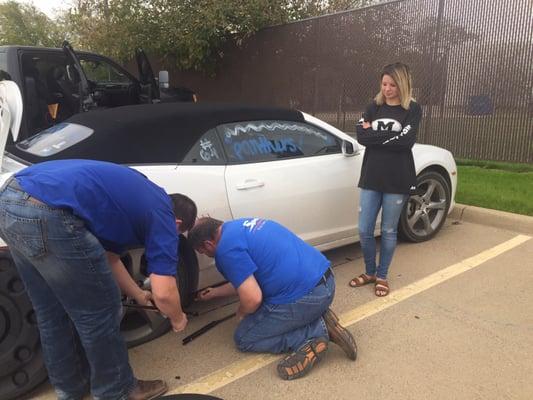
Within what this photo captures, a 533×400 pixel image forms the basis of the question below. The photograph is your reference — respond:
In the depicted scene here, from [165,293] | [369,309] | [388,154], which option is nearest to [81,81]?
[388,154]

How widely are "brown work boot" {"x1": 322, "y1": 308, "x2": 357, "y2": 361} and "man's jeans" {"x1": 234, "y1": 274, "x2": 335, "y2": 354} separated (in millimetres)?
36

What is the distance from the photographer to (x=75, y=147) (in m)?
3.00

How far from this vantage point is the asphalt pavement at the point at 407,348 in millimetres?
2603

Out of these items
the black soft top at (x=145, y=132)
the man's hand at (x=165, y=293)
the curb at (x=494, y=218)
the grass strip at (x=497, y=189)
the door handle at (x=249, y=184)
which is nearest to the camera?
the man's hand at (x=165, y=293)

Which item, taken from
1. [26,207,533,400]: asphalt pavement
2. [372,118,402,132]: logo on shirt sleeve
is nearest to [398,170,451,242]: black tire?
[26,207,533,400]: asphalt pavement

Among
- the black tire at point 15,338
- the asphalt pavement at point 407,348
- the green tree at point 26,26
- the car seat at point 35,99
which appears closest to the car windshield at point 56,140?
the black tire at point 15,338

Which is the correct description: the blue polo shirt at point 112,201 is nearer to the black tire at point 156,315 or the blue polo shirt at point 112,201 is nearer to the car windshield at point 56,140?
the black tire at point 156,315

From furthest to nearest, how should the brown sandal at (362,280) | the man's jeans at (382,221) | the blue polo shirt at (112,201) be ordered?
the brown sandal at (362,280) → the man's jeans at (382,221) → the blue polo shirt at (112,201)

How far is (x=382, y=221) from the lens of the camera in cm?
373

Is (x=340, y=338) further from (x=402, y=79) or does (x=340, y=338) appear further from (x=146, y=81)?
(x=146, y=81)

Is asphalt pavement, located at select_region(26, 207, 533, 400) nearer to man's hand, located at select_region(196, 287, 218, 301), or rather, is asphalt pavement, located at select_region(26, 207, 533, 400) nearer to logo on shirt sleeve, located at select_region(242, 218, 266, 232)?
man's hand, located at select_region(196, 287, 218, 301)

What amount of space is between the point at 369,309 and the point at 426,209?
155 centimetres

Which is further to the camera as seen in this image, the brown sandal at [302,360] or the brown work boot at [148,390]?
the brown sandal at [302,360]

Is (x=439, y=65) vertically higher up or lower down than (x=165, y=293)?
higher up
